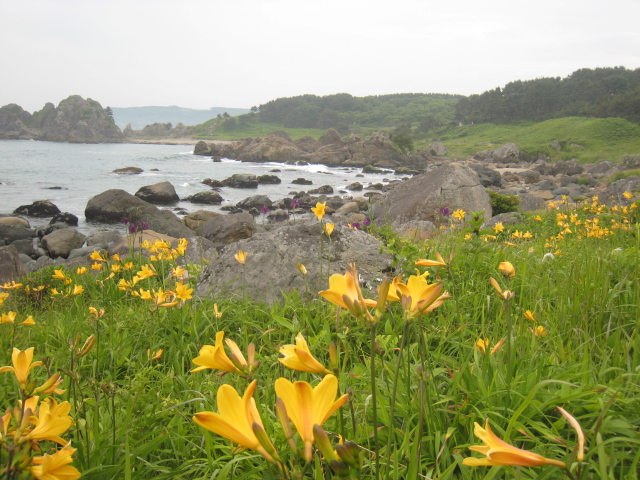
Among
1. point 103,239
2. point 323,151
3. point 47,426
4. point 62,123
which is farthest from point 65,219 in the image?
point 62,123

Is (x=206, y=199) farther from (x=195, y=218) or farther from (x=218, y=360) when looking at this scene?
(x=218, y=360)

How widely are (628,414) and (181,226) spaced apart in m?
14.9

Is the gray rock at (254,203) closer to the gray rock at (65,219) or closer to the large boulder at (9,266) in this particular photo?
the gray rock at (65,219)

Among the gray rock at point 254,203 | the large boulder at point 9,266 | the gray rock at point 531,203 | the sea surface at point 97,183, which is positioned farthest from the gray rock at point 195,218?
the gray rock at point 531,203

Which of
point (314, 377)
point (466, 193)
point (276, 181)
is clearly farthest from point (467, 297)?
point (276, 181)

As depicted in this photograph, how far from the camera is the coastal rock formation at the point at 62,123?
306ft

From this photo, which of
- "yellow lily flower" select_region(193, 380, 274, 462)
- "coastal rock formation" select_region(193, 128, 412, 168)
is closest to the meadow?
"yellow lily flower" select_region(193, 380, 274, 462)

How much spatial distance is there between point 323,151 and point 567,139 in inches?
1130

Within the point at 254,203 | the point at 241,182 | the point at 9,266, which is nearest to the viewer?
the point at 9,266

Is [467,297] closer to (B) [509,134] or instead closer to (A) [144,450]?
(A) [144,450]

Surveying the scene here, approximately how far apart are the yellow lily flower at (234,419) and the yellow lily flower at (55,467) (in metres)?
0.45

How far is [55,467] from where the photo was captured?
958mm

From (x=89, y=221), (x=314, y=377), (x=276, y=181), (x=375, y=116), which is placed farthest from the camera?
(x=375, y=116)

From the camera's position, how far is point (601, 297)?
2.52 meters
